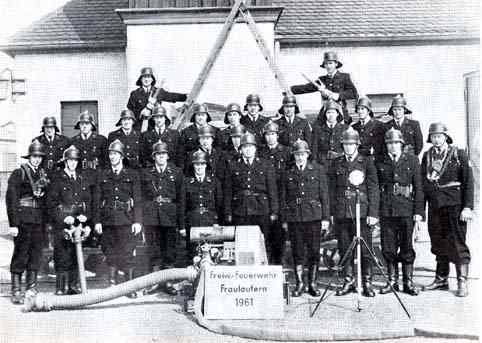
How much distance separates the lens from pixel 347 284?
26.2ft

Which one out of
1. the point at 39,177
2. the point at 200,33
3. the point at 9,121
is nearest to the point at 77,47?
the point at 9,121

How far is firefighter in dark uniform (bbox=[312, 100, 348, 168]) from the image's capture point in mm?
8812

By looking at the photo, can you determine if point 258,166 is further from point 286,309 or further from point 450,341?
point 450,341

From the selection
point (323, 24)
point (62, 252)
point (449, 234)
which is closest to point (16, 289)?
point (62, 252)

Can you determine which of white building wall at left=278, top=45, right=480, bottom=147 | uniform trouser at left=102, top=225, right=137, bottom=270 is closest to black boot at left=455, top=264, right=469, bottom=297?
uniform trouser at left=102, top=225, right=137, bottom=270

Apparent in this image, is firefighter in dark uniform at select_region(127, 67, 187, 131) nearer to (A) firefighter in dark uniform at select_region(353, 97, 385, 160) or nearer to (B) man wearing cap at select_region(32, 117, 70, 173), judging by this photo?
(B) man wearing cap at select_region(32, 117, 70, 173)

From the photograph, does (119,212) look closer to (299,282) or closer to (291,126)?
(299,282)

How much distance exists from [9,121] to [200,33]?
6.10 m

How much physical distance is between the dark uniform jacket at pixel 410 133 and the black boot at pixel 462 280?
5.73 feet

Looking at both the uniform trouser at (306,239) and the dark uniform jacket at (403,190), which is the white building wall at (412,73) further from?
the uniform trouser at (306,239)

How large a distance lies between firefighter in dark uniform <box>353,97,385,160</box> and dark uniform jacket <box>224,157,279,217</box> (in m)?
1.59

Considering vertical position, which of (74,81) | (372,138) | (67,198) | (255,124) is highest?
(74,81)

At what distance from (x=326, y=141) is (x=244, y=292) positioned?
2.96m

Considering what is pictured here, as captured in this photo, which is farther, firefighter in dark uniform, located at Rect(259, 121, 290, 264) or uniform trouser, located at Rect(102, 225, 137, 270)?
Result: firefighter in dark uniform, located at Rect(259, 121, 290, 264)
